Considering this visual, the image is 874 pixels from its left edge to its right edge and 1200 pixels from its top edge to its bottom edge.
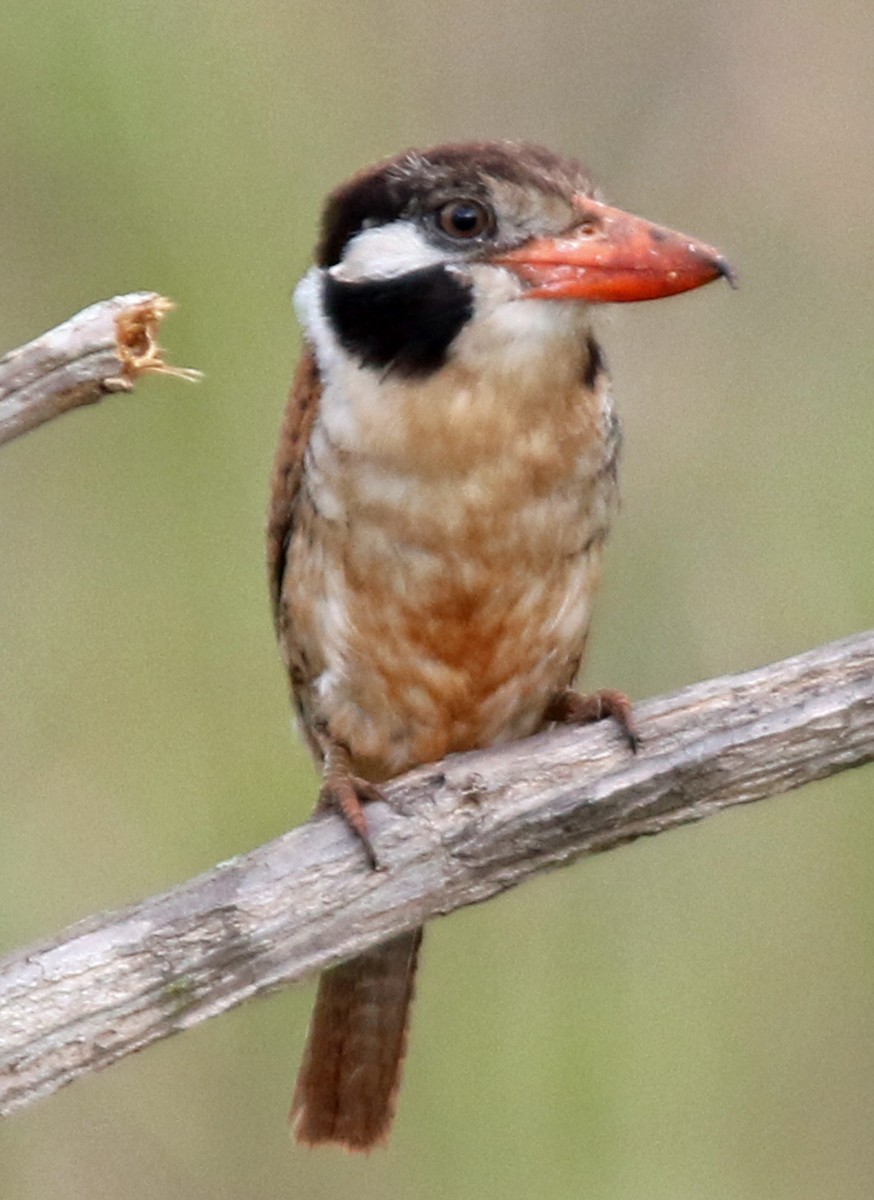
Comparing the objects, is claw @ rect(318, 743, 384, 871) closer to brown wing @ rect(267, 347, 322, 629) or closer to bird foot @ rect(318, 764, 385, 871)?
bird foot @ rect(318, 764, 385, 871)

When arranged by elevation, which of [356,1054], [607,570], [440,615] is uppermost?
[440,615]

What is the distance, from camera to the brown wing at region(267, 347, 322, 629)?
2.39 meters

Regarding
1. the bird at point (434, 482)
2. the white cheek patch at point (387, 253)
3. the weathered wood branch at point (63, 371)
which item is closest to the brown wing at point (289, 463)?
the bird at point (434, 482)

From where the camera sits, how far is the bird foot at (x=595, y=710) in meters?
2.17

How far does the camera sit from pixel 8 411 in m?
1.86

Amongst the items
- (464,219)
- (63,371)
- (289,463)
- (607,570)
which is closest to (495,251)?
(464,219)

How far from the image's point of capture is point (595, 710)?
7.64 ft

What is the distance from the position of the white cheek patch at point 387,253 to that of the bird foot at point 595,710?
46 centimetres

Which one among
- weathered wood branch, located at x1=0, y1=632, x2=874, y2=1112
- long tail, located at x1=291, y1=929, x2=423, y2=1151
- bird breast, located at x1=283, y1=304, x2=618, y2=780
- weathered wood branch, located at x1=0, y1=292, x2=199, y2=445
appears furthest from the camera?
long tail, located at x1=291, y1=929, x2=423, y2=1151

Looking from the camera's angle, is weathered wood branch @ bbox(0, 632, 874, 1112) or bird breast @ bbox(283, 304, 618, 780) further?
bird breast @ bbox(283, 304, 618, 780)

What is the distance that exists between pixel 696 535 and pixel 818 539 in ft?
0.54

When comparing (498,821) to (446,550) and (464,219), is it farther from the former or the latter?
(464,219)

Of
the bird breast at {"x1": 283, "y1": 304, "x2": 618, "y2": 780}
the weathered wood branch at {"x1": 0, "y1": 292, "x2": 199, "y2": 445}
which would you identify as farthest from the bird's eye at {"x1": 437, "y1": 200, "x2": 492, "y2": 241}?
the weathered wood branch at {"x1": 0, "y1": 292, "x2": 199, "y2": 445}

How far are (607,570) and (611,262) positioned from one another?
A: 3.02 ft
